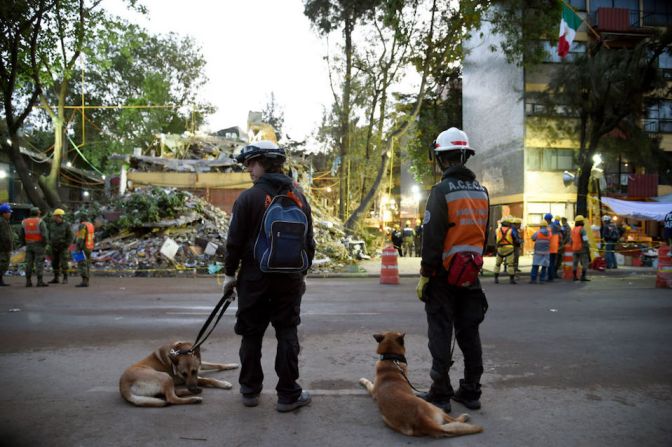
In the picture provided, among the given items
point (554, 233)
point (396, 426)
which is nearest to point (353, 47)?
point (554, 233)

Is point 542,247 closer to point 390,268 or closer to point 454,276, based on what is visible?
point 390,268

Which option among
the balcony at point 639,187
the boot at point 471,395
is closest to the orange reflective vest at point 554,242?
the boot at point 471,395

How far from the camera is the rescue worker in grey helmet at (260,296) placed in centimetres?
363

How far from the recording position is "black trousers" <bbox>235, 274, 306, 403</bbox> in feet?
11.9

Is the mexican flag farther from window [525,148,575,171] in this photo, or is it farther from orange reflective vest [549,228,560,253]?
window [525,148,575,171]

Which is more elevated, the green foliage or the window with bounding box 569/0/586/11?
the window with bounding box 569/0/586/11

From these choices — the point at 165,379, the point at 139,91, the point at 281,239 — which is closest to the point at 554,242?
the point at 281,239

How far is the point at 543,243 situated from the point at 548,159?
621 inches

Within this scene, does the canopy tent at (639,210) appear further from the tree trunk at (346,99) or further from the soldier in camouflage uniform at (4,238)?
the soldier in camouflage uniform at (4,238)

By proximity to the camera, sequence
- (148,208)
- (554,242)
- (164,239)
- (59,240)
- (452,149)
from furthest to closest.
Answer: (148,208)
(164,239)
(554,242)
(59,240)
(452,149)

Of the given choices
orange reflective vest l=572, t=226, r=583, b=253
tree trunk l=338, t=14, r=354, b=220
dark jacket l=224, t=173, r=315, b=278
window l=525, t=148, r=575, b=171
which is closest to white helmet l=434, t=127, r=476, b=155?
dark jacket l=224, t=173, r=315, b=278

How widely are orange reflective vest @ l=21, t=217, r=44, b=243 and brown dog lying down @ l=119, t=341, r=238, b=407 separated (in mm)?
9697

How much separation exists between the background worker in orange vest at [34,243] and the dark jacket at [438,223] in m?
11.4

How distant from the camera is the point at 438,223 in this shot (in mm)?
3686
